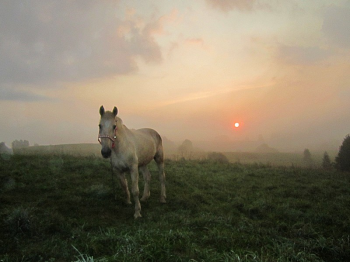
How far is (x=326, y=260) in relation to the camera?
12.8ft

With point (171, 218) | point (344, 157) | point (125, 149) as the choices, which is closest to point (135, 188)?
point (125, 149)

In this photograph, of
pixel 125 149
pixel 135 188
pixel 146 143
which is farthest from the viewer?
pixel 146 143

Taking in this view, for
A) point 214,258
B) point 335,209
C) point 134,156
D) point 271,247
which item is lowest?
point 335,209

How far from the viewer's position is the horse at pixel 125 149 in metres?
6.38

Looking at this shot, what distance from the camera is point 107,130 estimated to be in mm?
6363

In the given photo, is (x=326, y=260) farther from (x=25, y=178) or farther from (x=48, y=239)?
(x=25, y=178)

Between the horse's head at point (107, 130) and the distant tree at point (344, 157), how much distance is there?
2845cm


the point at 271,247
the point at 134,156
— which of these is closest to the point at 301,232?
the point at 271,247

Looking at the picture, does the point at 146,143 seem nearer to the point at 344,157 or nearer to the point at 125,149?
the point at 125,149

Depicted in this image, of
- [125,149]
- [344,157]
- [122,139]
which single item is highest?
[122,139]

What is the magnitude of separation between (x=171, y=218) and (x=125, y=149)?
2442 mm

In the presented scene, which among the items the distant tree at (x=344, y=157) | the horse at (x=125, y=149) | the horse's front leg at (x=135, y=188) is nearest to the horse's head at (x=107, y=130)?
the horse at (x=125, y=149)

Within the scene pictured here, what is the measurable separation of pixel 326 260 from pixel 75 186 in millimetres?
7581

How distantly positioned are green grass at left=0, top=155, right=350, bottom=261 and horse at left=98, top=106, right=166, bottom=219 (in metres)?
0.67
